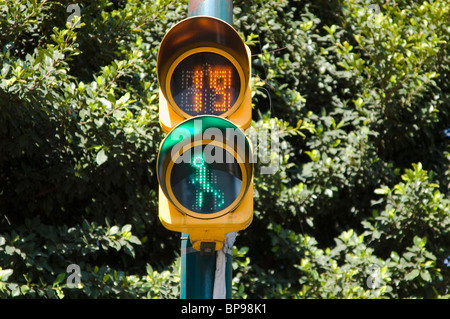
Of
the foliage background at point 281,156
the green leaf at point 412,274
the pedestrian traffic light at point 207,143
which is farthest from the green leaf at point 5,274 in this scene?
the green leaf at point 412,274

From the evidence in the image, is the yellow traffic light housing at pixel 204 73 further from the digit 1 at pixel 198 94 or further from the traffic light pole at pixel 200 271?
the traffic light pole at pixel 200 271

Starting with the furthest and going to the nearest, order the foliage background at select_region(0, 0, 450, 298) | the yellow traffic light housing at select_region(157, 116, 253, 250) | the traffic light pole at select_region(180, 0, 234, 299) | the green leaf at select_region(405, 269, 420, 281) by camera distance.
A: the green leaf at select_region(405, 269, 420, 281) → the foliage background at select_region(0, 0, 450, 298) → the traffic light pole at select_region(180, 0, 234, 299) → the yellow traffic light housing at select_region(157, 116, 253, 250)

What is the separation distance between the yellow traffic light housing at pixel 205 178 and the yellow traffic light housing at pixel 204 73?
0.22 metres

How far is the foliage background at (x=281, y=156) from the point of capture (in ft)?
19.5

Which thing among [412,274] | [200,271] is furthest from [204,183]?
[412,274]

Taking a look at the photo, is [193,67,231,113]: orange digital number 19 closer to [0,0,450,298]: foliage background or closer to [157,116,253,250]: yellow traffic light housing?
[157,116,253,250]: yellow traffic light housing

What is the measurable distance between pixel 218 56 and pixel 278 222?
3952 mm

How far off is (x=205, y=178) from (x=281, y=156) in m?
3.79

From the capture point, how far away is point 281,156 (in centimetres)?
688

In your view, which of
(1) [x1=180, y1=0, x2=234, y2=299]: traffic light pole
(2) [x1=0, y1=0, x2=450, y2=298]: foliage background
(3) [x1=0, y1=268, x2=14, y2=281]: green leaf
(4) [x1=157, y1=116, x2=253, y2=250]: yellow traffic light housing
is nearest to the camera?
(4) [x1=157, y1=116, x2=253, y2=250]: yellow traffic light housing

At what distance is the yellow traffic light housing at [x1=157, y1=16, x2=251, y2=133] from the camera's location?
336 centimetres

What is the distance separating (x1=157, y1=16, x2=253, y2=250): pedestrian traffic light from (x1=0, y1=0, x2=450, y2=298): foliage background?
246 centimetres

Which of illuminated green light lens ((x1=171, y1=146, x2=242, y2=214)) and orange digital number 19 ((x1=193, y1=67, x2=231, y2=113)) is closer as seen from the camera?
illuminated green light lens ((x1=171, y1=146, x2=242, y2=214))

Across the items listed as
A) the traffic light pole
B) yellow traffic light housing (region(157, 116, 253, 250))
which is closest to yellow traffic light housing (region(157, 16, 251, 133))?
yellow traffic light housing (region(157, 116, 253, 250))
